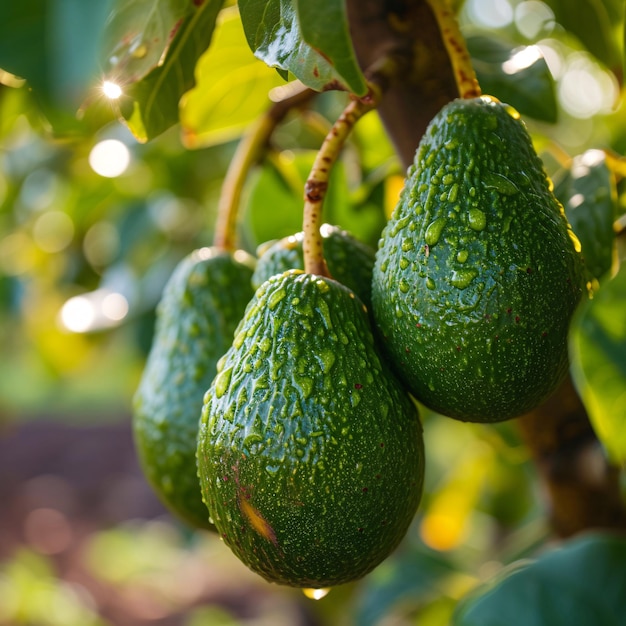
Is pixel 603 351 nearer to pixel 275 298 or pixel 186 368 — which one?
pixel 275 298

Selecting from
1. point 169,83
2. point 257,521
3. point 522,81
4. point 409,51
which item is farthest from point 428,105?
point 257,521

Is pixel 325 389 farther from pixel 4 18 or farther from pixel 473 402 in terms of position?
pixel 4 18

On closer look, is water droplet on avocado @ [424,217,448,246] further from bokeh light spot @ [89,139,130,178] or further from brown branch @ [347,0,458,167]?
bokeh light spot @ [89,139,130,178]

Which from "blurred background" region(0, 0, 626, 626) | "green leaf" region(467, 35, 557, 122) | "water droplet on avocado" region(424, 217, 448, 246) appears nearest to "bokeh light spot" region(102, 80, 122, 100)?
"blurred background" region(0, 0, 626, 626)

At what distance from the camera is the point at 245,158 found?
3.82ft

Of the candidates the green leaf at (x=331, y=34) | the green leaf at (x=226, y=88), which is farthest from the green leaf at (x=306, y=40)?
the green leaf at (x=226, y=88)

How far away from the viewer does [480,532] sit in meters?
3.74

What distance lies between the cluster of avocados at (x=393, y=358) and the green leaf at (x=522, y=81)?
29 centimetres

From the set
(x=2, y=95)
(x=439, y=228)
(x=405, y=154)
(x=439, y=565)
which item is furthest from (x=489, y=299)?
(x=439, y=565)

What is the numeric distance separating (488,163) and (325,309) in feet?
0.78

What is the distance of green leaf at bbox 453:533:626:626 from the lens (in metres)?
1.34

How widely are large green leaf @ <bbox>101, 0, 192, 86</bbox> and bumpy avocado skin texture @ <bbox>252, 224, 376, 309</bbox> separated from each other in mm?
278

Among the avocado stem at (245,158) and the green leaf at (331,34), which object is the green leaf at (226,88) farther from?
the green leaf at (331,34)

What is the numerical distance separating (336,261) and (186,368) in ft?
0.84
